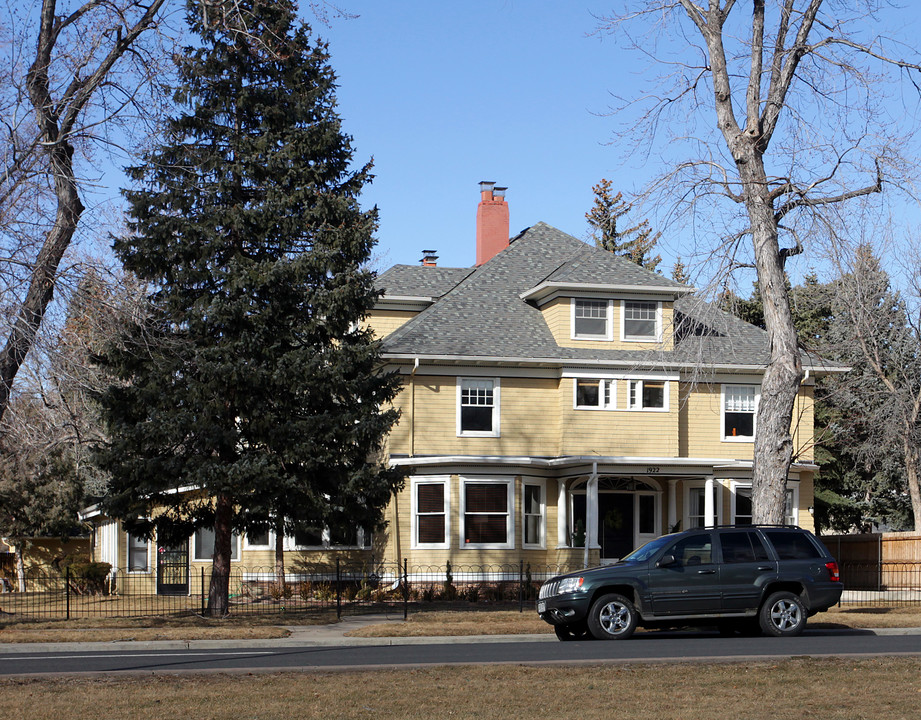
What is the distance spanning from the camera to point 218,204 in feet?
78.6

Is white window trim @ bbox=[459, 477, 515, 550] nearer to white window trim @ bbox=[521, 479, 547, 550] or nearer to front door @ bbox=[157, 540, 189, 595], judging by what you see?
white window trim @ bbox=[521, 479, 547, 550]

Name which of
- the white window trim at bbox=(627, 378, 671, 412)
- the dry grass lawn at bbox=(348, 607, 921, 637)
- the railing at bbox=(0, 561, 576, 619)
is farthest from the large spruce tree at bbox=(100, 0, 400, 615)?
the white window trim at bbox=(627, 378, 671, 412)

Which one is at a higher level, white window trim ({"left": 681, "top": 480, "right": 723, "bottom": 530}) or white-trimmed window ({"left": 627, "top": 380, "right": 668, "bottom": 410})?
white-trimmed window ({"left": 627, "top": 380, "right": 668, "bottom": 410})

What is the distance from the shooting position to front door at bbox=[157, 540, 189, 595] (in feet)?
113

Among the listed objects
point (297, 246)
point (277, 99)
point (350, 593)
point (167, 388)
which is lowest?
point (350, 593)

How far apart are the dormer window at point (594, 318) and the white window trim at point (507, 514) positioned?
5.20 meters

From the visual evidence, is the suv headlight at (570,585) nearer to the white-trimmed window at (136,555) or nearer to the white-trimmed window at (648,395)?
the white-trimmed window at (648,395)

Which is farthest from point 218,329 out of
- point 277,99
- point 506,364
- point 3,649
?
point 506,364

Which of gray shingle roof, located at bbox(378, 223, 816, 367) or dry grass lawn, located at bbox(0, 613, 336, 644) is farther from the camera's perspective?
gray shingle roof, located at bbox(378, 223, 816, 367)

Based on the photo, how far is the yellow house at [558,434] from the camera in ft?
104

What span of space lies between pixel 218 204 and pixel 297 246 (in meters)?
1.92

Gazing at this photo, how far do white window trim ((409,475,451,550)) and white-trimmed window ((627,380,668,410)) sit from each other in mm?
5996

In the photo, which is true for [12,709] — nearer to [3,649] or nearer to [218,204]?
[3,649]

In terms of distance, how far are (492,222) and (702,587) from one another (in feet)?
79.3
